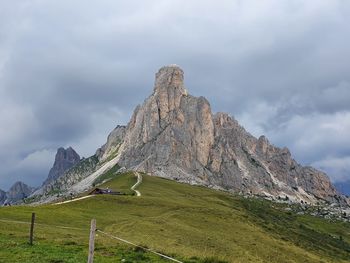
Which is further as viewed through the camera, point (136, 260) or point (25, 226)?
point (25, 226)

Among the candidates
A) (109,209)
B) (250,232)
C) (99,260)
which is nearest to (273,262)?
(250,232)

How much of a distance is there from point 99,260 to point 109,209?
71389 millimetres

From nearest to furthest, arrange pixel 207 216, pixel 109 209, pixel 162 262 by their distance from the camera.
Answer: pixel 162 262, pixel 109 209, pixel 207 216

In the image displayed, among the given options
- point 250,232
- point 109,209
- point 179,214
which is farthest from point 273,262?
point 109,209

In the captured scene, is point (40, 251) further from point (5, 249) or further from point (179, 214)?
point (179, 214)

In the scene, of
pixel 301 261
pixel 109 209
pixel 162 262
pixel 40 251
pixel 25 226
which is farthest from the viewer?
pixel 109 209

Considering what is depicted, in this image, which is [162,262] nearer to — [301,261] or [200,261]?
[200,261]

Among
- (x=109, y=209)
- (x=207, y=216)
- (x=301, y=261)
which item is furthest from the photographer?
(x=207, y=216)

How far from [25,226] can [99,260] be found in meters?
32.4

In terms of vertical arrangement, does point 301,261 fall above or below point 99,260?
below

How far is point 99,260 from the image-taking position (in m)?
31.2

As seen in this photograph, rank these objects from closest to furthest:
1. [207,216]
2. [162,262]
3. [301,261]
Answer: [162,262] < [301,261] < [207,216]

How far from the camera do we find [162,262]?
31141 mm

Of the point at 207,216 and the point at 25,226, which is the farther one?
the point at 207,216
